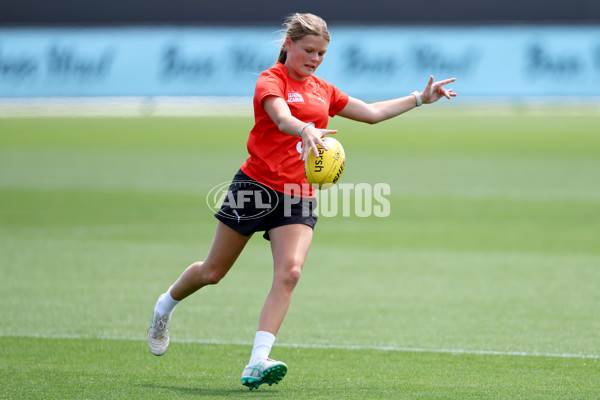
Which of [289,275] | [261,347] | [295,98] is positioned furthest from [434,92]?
[261,347]

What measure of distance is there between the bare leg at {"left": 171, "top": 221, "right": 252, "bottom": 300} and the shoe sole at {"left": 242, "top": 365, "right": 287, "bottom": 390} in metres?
0.99

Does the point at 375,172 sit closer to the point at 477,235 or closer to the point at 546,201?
the point at 546,201

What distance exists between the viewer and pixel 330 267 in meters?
12.1

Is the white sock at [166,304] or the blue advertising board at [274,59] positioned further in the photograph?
the blue advertising board at [274,59]

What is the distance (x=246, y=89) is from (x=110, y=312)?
77.7 ft

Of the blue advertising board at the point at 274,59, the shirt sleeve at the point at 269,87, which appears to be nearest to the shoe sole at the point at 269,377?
the shirt sleeve at the point at 269,87

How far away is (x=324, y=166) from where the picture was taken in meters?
6.25

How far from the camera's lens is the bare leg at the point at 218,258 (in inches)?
264

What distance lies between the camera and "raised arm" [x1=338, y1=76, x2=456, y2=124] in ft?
23.6

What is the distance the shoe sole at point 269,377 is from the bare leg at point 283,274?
0.36 m

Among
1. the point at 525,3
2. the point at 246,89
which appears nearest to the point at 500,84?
the point at 525,3

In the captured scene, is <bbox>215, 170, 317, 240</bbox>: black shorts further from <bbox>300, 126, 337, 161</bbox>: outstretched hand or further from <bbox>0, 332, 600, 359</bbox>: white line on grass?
<bbox>0, 332, 600, 359</bbox>: white line on grass

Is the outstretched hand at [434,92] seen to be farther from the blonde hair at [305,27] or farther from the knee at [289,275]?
the knee at [289,275]

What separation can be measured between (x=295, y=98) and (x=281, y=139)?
30cm
